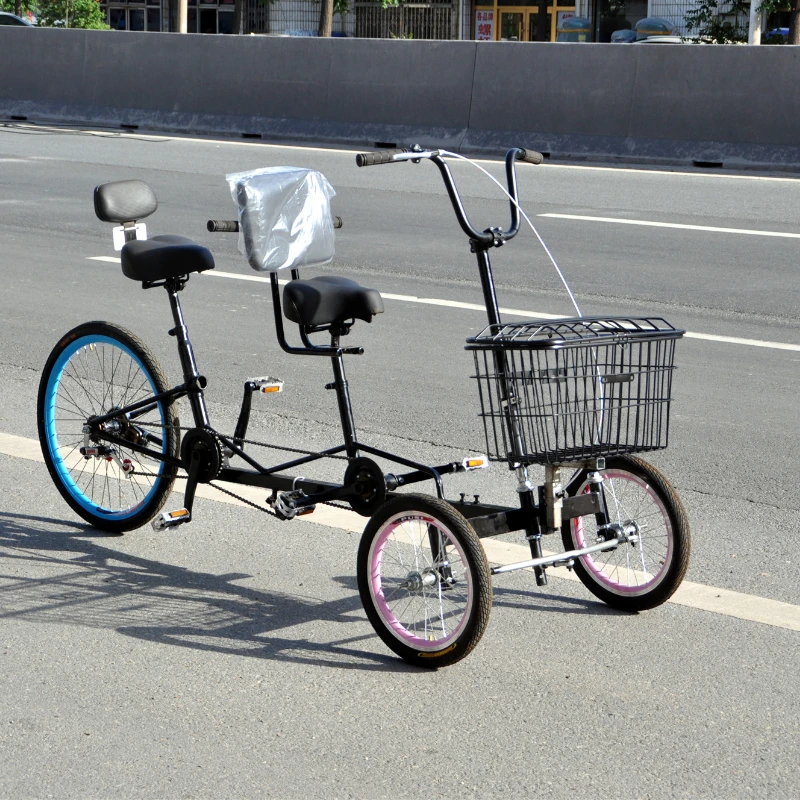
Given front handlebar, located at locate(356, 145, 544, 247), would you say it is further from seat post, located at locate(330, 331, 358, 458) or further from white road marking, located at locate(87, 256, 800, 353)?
white road marking, located at locate(87, 256, 800, 353)

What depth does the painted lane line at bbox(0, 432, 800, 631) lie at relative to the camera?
4379 millimetres

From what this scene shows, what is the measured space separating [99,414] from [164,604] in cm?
117

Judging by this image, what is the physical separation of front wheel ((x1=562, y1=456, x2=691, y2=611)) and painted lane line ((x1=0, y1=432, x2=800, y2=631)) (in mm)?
181

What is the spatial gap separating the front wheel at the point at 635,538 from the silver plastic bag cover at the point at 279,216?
1170mm

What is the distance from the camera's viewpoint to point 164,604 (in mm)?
4496

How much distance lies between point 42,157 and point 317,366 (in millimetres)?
11629

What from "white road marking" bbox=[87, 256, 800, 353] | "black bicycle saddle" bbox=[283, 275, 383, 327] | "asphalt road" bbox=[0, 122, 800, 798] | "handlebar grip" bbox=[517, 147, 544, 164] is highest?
"handlebar grip" bbox=[517, 147, 544, 164]

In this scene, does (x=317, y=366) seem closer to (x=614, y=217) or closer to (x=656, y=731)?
(x=656, y=731)

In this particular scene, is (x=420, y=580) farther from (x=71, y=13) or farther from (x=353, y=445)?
(x=71, y=13)

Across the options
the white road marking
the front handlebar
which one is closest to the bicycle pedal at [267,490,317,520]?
the front handlebar

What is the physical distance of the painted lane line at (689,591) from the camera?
14.4 ft

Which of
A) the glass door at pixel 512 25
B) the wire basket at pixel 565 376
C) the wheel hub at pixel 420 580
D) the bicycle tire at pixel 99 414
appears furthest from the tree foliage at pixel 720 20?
the wheel hub at pixel 420 580

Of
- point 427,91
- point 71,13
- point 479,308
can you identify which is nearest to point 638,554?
point 479,308

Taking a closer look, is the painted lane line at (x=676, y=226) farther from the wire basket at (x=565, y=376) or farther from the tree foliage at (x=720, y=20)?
the tree foliage at (x=720, y=20)
